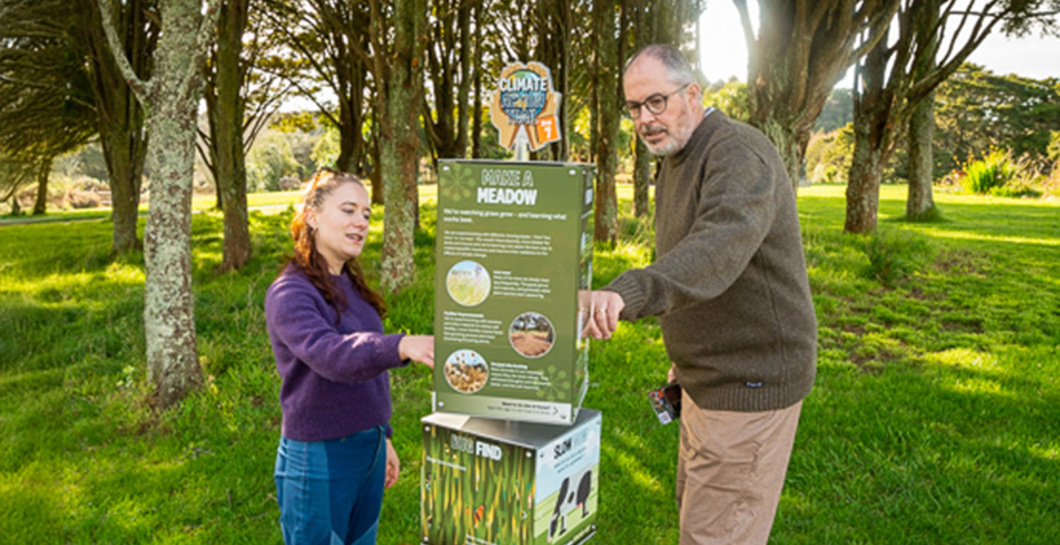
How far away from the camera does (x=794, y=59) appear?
958 centimetres

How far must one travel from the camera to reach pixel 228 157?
1154 centimetres

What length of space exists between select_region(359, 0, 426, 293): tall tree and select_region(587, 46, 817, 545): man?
21.0ft

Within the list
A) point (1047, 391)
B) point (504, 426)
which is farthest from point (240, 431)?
point (1047, 391)

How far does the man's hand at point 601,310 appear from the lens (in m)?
1.83

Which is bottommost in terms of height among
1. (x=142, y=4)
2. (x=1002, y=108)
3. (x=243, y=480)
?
(x=243, y=480)

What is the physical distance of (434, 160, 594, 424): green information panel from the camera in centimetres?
189

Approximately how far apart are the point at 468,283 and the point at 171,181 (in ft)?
15.9

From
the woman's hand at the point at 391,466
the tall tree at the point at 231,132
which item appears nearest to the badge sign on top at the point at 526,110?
the woman's hand at the point at 391,466

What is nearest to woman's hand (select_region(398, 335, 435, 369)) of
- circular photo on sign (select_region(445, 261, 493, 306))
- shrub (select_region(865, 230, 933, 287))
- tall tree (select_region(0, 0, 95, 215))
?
circular photo on sign (select_region(445, 261, 493, 306))

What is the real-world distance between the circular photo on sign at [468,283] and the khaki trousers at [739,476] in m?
1.23

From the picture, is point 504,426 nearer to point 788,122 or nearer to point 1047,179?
point 788,122

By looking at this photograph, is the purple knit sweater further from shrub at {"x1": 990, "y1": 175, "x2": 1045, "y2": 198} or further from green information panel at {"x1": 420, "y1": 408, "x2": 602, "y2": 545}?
shrub at {"x1": 990, "y1": 175, "x2": 1045, "y2": 198}

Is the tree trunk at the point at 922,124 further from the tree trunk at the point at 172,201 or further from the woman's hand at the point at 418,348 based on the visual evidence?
the woman's hand at the point at 418,348

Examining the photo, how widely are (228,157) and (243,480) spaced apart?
26.6ft
